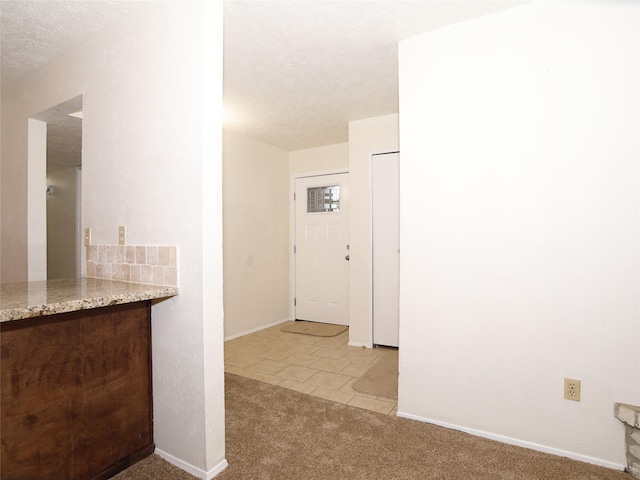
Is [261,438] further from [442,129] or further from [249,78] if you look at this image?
[249,78]

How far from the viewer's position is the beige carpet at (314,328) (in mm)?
4203

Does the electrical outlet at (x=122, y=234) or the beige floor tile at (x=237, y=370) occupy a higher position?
the electrical outlet at (x=122, y=234)

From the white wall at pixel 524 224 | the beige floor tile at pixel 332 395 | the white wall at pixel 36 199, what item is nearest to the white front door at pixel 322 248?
the beige floor tile at pixel 332 395

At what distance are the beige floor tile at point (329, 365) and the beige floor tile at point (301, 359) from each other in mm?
62

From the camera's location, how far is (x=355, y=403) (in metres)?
2.39

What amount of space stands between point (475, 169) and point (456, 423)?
1.50 meters

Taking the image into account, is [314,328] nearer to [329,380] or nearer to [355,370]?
[355,370]

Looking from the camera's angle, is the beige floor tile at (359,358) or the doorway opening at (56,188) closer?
the doorway opening at (56,188)

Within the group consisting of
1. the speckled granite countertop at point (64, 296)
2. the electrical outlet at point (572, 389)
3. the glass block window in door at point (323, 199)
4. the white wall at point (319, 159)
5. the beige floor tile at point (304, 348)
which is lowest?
the beige floor tile at point (304, 348)

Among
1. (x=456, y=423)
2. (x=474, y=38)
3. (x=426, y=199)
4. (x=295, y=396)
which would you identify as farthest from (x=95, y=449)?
(x=474, y=38)

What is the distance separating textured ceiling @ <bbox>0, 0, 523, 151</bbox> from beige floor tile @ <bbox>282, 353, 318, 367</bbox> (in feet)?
7.97

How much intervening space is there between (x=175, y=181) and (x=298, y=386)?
1826 mm

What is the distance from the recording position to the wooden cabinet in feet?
4.29

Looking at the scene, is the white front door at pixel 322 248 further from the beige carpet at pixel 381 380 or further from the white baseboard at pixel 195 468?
the white baseboard at pixel 195 468
